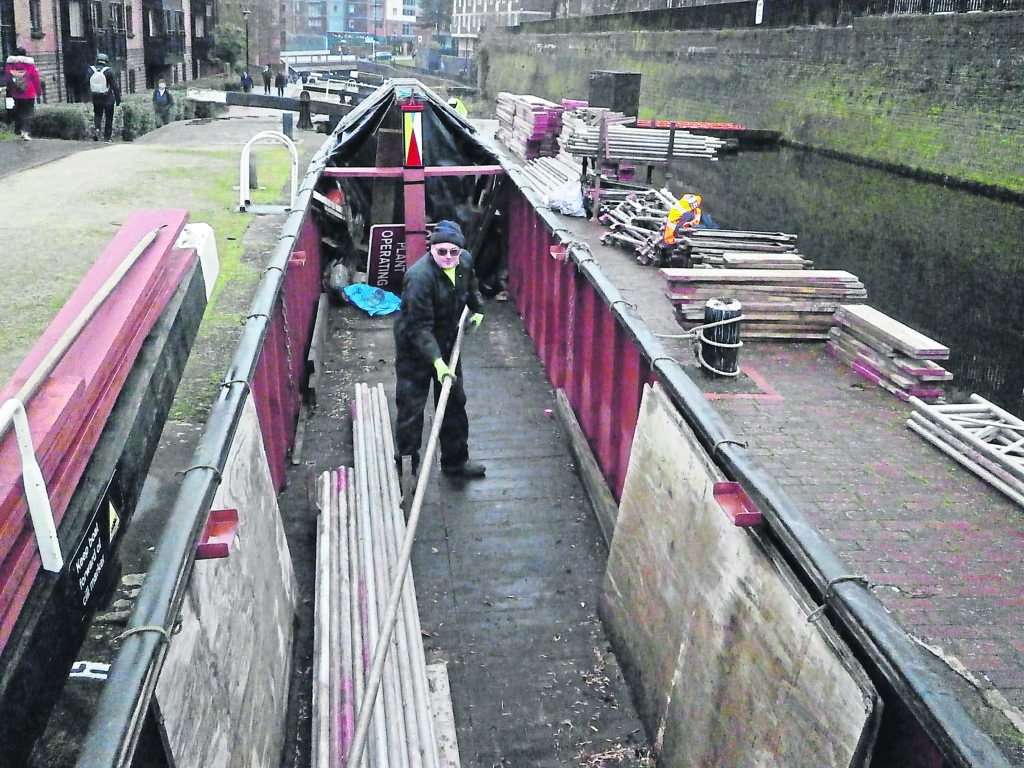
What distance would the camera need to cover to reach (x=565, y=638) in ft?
16.6

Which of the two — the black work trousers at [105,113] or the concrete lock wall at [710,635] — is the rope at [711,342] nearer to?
the concrete lock wall at [710,635]

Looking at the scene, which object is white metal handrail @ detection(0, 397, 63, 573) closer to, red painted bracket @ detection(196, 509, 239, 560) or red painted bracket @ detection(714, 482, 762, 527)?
red painted bracket @ detection(196, 509, 239, 560)

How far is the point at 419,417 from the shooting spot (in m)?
6.35

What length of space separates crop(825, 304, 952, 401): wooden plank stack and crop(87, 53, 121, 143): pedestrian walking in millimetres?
17876

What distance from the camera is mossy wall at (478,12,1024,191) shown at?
2008cm

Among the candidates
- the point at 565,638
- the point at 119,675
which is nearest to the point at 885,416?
the point at 565,638

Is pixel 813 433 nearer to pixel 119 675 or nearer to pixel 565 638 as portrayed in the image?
pixel 565 638

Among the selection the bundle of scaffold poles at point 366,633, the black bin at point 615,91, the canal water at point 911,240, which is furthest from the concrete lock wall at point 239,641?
the black bin at point 615,91

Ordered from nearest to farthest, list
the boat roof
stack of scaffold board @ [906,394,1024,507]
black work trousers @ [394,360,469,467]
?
stack of scaffold board @ [906,394,1024,507] < black work trousers @ [394,360,469,467] < the boat roof

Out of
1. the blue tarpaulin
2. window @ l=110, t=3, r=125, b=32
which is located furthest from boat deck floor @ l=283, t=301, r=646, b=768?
window @ l=110, t=3, r=125, b=32

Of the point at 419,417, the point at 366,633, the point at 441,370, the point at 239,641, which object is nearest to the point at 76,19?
the point at 419,417

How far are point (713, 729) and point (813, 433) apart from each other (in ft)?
8.39

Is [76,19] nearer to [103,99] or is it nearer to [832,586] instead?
[103,99]

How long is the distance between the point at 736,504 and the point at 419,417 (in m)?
3.32
